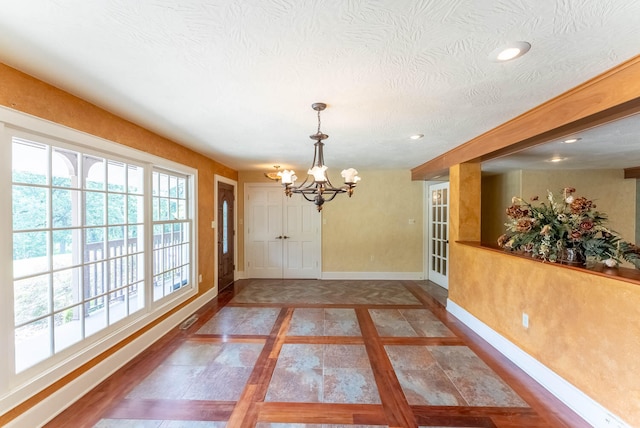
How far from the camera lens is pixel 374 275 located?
5699 millimetres

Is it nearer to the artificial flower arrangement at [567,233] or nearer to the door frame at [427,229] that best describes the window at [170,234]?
the artificial flower arrangement at [567,233]

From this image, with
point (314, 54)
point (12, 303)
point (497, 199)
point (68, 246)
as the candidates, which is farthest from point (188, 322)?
point (497, 199)

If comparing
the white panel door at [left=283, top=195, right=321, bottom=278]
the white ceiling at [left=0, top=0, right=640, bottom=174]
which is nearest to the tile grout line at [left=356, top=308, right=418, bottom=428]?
the white ceiling at [left=0, top=0, right=640, bottom=174]

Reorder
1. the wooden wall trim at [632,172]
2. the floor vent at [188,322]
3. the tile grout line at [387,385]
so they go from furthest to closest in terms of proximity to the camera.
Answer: the wooden wall trim at [632,172] < the floor vent at [188,322] < the tile grout line at [387,385]

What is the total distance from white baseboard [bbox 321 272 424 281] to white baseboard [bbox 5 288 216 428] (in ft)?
10.4

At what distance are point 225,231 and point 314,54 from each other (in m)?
4.31

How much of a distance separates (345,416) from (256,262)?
4300 millimetres

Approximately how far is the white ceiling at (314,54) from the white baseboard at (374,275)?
3803 mm

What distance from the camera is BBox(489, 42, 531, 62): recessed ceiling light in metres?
1.39

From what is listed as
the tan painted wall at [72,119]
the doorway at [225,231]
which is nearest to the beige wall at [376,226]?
the doorway at [225,231]

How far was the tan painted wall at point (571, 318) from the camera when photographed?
1.66 m

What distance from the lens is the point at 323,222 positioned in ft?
18.9

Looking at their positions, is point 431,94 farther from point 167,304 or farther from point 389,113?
point 167,304

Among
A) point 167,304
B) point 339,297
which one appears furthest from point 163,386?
point 339,297
